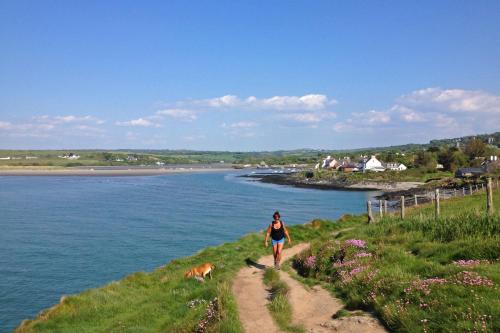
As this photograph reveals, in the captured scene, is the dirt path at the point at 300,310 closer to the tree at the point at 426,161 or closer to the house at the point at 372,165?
the tree at the point at 426,161

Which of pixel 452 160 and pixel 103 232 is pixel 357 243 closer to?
pixel 103 232

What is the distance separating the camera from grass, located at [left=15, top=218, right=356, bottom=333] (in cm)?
1246

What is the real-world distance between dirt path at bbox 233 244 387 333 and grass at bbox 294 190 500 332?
1.48 ft

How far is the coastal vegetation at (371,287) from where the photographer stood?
9586 mm

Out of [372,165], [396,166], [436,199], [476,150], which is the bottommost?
[396,166]

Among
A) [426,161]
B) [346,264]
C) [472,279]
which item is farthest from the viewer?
[426,161]

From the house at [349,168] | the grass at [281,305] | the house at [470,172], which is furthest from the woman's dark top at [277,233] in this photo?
the house at [349,168]

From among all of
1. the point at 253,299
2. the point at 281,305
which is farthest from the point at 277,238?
the point at 281,305

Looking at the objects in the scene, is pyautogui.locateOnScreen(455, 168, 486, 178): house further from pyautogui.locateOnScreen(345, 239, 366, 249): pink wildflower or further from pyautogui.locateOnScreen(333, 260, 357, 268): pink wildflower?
pyautogui.locateOnScreen(333, 260, 357, 268): pink wildflower

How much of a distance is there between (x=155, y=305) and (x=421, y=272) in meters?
8.63

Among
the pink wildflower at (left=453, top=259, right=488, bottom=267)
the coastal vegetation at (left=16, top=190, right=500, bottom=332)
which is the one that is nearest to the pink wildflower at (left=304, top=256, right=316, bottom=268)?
the coastal vegetation at (left=16, top=190, right=500, bottom=332)

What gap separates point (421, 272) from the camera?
1250cm

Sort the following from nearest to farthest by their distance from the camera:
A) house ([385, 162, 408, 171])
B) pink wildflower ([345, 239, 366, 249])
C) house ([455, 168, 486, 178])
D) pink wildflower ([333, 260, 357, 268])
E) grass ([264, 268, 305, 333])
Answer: grass ([264, 268, 305, 333]), pink wildflower ([333, 260, 357, 268]), pink wildflower ([345, 239, 366, 249]), house ([455, 168, 486, 178]), house ([385, 162, 408, 171])

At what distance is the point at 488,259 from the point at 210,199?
73231 mm
